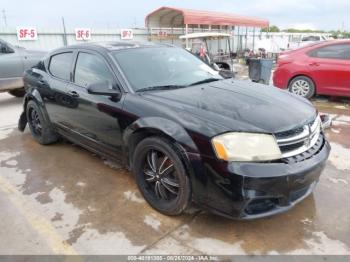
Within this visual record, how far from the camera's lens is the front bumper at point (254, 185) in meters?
2.45

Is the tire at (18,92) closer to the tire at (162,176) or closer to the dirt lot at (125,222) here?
the dirt lot at (125,222)

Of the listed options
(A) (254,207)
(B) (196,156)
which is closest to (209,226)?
(A) (254,207)

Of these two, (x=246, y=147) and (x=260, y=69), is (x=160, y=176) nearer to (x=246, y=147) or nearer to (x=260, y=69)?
(x=246, y=147)

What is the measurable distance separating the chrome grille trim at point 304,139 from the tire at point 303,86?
16.2ft

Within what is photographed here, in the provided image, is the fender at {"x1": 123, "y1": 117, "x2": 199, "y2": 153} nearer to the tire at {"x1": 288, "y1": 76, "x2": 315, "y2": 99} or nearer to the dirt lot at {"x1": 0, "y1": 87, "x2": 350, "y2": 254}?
the dirt lot at {"x1": 0, "y1": 87, "x2": 350, "y2": 254}

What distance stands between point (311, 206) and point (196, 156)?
1.40m

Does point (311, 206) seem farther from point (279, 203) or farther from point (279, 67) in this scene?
point (279, 67)

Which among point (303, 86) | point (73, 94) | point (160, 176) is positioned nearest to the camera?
point (160, 176)

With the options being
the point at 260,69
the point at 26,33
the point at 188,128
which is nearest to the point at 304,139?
the point at 188,128

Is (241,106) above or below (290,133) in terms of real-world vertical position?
above

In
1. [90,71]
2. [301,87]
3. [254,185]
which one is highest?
[90,71]

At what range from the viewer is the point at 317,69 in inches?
294

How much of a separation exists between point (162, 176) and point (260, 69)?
26.1 feet

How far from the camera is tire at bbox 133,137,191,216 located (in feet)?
9.04
